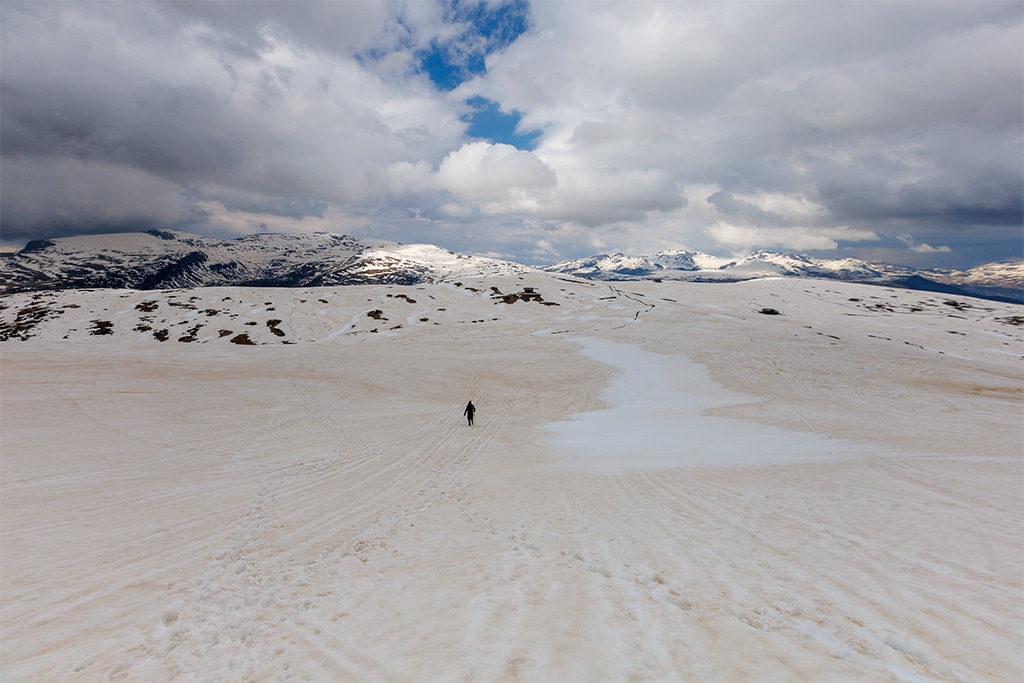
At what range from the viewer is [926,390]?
27.9 m

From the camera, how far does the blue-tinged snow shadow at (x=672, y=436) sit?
15125 mm

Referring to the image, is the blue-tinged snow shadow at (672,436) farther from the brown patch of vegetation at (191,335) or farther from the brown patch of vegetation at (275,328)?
the brown patch of vegetation at (191,335)

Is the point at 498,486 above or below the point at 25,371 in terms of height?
below

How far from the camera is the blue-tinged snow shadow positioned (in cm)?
1512

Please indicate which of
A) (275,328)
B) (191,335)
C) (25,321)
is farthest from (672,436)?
(25,321)

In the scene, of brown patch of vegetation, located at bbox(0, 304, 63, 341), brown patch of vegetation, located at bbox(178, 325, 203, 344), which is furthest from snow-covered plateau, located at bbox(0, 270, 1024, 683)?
brown patch of vegetation, located at bbox(0, 304, 63, 341)

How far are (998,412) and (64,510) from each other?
133 ft

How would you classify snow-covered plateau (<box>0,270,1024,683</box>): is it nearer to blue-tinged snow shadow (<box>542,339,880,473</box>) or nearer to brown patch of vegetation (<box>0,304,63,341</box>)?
blue-tinged snow shadow (<box>542,339,880,473</box>)

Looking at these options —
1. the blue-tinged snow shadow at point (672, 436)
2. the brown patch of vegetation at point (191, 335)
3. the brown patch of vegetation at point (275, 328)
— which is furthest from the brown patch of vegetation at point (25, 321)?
the blue-tinged snow shadow at point (672, 436)

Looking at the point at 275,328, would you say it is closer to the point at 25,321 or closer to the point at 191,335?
the point at 191,335

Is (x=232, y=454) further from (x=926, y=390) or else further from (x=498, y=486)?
(x=926, y=390)

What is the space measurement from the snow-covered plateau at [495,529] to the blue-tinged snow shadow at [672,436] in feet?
0.68

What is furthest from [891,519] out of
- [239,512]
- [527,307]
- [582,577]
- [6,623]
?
[527,307]

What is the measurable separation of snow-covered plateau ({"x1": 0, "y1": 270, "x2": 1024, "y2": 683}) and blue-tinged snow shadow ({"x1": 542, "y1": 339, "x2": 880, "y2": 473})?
0.21 meters
